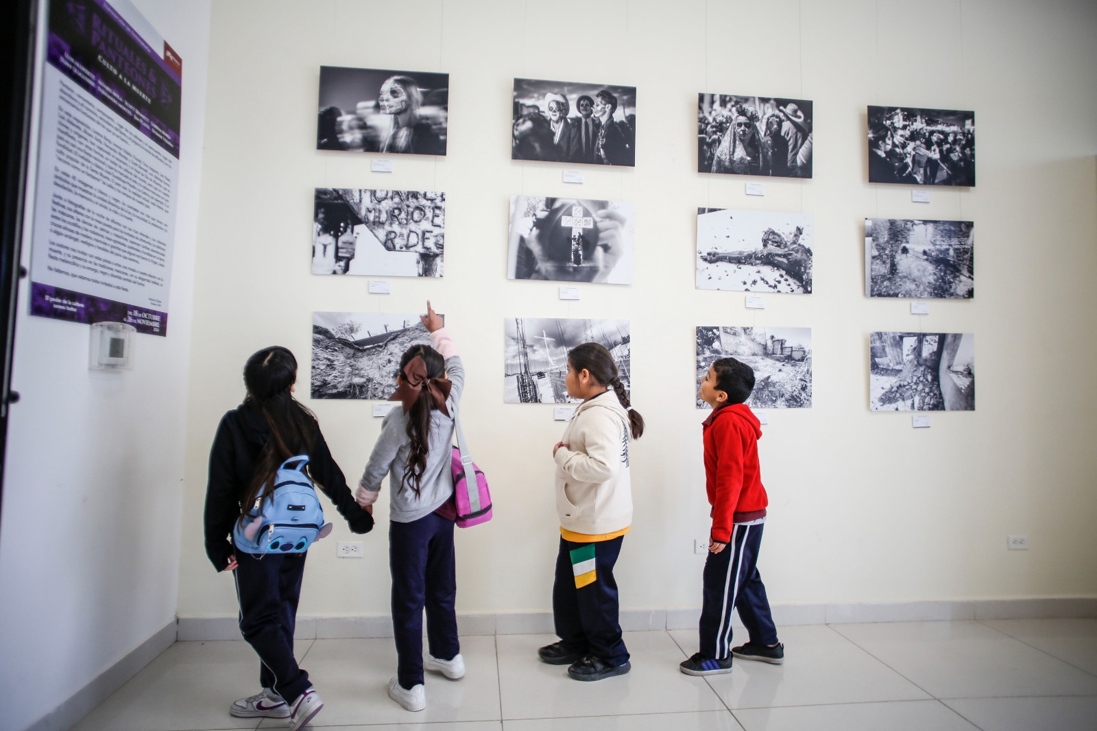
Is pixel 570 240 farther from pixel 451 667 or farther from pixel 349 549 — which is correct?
pixel 451 667

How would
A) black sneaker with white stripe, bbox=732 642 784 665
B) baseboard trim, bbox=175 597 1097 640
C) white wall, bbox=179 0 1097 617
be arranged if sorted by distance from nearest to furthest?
1. black sneaker with white stripe, bbox=732 642 784 665
2. baseboard trim, bbox=175 597 1097 640
3. white wall, bbox=179 0 1097 617

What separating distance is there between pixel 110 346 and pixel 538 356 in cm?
208

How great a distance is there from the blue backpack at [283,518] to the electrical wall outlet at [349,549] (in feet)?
3.57

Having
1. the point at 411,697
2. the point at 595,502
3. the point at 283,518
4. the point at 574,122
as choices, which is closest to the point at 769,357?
the point at 595,502

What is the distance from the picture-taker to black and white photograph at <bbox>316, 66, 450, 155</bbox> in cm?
347

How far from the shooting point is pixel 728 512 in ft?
9.45

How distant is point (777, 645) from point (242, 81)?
436 cm

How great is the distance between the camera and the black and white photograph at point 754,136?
12.1ft

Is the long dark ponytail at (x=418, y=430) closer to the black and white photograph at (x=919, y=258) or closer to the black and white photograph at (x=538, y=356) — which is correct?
the black and white photograph at (x=538, y=356)

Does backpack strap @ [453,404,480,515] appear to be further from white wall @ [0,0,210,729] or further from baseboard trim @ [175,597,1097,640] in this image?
white wall @ [0,0,210,729]

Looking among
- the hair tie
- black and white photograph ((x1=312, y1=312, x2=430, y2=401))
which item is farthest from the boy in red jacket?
black and white photograph ((x1=312, y1=312, x2=430, y2=401))

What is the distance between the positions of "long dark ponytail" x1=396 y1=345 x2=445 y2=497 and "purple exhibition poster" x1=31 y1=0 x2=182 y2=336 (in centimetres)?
133

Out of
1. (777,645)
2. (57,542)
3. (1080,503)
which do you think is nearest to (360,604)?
(57,542)

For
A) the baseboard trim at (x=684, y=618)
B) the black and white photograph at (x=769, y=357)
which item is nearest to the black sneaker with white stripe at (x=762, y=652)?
the baseboard trim at (x=684, y=618)
